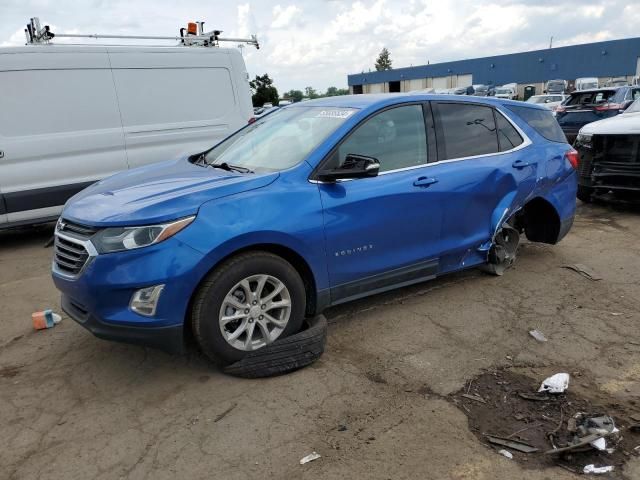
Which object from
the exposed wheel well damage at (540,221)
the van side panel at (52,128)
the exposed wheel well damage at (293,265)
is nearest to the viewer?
the exposed wheel well damage at (293,265)

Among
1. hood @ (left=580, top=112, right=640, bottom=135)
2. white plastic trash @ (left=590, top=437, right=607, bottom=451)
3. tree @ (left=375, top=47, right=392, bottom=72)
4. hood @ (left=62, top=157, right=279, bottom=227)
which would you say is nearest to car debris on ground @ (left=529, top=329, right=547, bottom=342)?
white plastic trash @ (left=590, top=437, right=607, bottom=451)

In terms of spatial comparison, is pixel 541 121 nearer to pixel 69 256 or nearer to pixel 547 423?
pixel 547 423

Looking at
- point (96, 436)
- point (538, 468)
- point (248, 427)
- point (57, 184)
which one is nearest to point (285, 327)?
point (248, 427)

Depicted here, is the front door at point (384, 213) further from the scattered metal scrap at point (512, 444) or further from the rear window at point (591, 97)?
the rear window at point (591, 97)

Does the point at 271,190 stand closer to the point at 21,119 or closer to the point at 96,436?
the point at 96,436

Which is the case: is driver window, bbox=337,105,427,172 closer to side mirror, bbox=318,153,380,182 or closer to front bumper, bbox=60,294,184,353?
side mirror, bbox=318,153,380,182

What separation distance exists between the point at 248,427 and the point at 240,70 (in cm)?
668

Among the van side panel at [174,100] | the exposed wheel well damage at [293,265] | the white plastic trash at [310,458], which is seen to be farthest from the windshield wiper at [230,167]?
the van side panel at [174,100]

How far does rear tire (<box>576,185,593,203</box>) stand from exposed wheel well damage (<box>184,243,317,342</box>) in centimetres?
599

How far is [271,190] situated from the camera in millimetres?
3578

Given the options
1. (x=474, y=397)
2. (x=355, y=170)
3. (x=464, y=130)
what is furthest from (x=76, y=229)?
(x=464, y=130)

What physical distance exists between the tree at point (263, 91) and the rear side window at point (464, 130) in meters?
28.2

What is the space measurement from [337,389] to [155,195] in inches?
64.6

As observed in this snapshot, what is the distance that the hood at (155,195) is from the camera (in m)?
3.25
